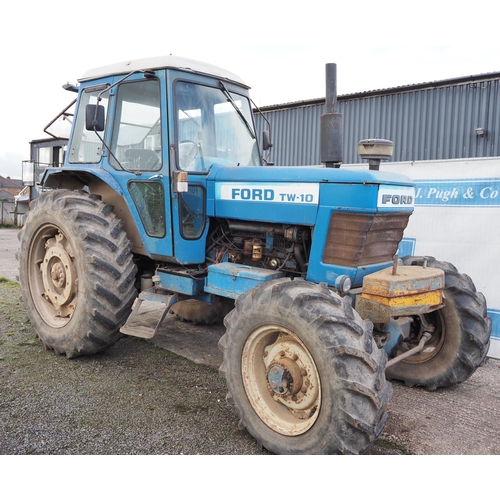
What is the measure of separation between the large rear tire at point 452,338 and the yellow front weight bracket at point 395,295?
54 cm

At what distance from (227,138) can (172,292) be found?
1543mm

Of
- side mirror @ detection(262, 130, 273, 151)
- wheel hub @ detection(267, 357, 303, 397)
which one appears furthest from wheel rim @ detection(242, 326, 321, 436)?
side mirror @ detection(262, 130, 273, 151)

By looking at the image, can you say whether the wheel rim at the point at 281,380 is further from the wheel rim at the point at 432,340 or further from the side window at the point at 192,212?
the wheel rim at the point at 432,340

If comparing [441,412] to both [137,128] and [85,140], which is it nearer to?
[137,128]

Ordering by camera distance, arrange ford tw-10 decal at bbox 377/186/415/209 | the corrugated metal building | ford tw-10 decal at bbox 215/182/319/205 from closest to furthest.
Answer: ford tw-10 decal at bbox 377/186/415/209 < ford tw-10 decal at bbox 215/182/319/205 < the corrugated metal building

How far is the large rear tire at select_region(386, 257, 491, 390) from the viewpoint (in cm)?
408

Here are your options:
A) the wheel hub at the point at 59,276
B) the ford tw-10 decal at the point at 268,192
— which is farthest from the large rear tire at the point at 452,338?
the wheel hub at the point at 59,276

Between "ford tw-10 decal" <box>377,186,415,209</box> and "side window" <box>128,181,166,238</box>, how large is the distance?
187 cm

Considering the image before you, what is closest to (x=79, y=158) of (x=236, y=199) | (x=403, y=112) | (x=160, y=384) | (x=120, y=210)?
(x=120, y=210)

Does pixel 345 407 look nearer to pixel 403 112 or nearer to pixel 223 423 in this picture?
pixel 223 423

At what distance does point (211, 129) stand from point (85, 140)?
1.46 m

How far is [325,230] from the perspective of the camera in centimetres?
358

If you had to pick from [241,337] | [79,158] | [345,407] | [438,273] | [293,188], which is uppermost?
[79,158]

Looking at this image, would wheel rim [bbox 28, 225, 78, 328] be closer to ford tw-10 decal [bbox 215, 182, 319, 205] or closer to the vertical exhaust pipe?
ford tw-10 decal [bbox 215, 182, 319, 205]
